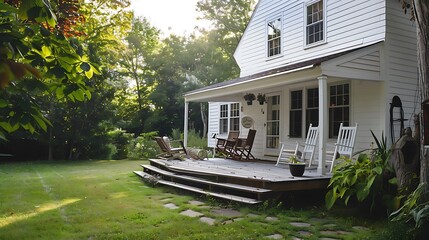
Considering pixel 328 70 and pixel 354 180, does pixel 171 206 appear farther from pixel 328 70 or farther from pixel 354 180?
pixel 328 70

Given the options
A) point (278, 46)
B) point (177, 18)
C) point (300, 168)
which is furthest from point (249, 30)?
point (177, 18)

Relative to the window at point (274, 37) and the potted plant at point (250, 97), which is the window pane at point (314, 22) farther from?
the potted plant at point (250, 97)

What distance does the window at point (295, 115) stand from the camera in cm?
998

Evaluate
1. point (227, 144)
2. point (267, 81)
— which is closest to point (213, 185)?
point (267, 81)

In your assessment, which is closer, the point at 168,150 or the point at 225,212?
the point at 225,212

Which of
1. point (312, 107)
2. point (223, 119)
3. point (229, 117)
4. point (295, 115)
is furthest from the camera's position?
point (223, 119)

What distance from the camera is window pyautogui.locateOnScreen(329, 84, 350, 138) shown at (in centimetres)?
867

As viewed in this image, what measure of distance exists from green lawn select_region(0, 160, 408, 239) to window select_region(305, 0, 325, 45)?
221 inches

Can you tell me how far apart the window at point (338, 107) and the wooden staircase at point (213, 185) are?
3.57 meters

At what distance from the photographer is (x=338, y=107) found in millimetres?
8859

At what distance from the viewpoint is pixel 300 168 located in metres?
6.34

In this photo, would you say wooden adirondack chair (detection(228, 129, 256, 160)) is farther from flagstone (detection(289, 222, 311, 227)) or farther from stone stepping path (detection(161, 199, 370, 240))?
flagstone (detection(289, 222, 311, 227))

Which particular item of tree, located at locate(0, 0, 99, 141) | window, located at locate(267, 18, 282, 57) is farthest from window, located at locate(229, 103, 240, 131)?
tree, located at locate(0, 0, 99, 141)

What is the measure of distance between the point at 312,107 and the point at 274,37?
3.00m
